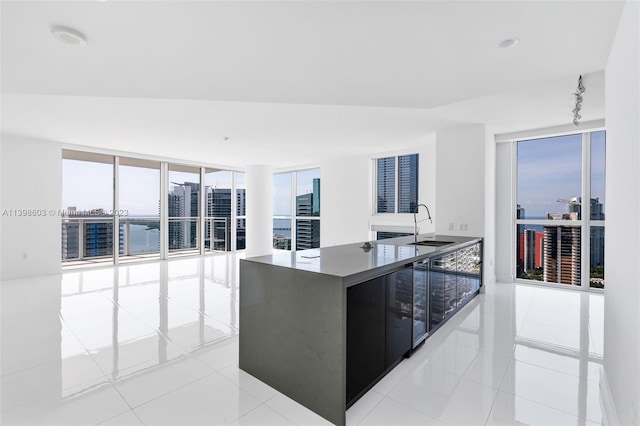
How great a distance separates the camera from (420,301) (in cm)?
291

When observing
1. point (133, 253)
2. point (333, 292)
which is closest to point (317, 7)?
point (333, 292)

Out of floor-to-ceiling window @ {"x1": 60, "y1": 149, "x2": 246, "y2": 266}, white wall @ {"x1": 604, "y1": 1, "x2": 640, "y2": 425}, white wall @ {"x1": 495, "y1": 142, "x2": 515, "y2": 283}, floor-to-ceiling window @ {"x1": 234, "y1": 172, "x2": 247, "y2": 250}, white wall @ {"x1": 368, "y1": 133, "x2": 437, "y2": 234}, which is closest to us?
white wall @ {"x1": 604, "y1": 1, "x2": 640, "y2": 425}

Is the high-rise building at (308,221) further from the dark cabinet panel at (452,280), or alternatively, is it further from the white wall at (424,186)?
the dark cabinet panel at (452,280)

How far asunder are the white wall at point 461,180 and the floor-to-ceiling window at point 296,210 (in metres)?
4.65

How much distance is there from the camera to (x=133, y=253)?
316 inches

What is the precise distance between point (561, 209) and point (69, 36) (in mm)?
6969

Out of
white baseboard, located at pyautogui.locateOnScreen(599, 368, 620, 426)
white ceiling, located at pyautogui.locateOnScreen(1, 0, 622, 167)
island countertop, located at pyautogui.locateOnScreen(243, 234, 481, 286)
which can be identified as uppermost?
white ceiling, located at pyautogui.locateOnScreen(1, 0, 622, 167)

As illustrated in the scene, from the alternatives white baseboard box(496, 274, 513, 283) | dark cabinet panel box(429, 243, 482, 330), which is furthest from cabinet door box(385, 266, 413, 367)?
white baseboard box(496, 274, 513, 283)

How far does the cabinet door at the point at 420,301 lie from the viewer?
278 cm

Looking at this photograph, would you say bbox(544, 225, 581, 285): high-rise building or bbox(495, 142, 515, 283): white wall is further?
bbox(495, 142, 515, 283): white wall

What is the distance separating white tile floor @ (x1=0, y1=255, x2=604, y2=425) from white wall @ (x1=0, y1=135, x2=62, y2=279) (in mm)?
2008

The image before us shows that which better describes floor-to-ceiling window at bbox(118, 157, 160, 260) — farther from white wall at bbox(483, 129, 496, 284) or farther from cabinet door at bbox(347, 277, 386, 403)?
white wall at bbox(483, 129, 496, 284)

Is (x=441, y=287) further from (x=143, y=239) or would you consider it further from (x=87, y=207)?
(x=87, y=207)

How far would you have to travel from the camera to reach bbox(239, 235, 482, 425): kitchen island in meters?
1.93
